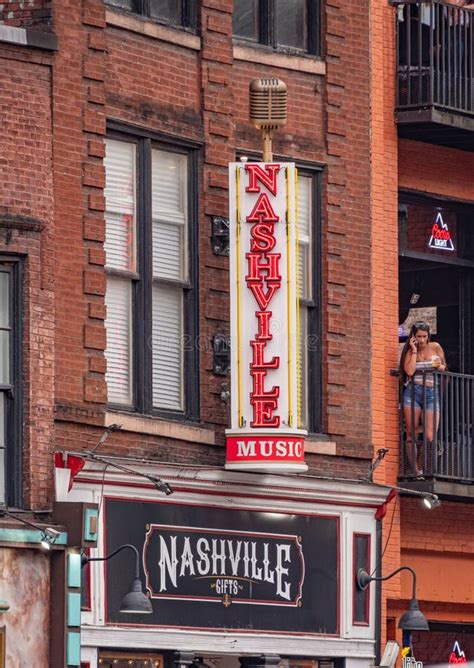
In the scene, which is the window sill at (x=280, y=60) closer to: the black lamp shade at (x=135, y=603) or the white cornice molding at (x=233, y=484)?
the white cornice molding at (x=233, y=484)

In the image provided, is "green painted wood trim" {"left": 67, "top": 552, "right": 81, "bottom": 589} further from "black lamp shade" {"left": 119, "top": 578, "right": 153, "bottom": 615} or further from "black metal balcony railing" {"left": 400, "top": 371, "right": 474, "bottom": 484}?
"black metal balcony railing" {"left": 400, "top": 371, "right": 474, "bottom": 484}

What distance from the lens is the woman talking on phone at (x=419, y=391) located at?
27.5 meters

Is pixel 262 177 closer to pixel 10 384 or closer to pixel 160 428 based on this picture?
pixel 160 428

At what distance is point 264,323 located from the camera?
25.1 metres

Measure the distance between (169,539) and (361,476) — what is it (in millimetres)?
3084

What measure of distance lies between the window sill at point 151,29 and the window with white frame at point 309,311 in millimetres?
2205

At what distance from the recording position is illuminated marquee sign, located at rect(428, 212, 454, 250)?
29.1 m

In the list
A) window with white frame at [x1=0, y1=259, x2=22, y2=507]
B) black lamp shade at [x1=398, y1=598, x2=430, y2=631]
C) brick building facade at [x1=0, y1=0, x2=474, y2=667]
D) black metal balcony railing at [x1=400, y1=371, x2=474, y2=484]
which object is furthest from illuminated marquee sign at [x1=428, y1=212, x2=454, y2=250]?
window with white frame at [x1=0, y1=259, x2=22, y2=507]

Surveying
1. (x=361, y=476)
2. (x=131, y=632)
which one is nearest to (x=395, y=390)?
(x=361, y=476)

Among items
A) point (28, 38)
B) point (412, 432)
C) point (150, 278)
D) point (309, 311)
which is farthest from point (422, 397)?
point (28, 38)

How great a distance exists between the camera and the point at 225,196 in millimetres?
26047

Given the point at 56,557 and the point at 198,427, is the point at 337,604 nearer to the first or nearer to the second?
the point at 198,427

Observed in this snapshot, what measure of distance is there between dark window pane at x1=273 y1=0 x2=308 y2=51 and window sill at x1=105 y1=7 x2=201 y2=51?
1.63m

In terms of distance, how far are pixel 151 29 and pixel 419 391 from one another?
5.39 meters
